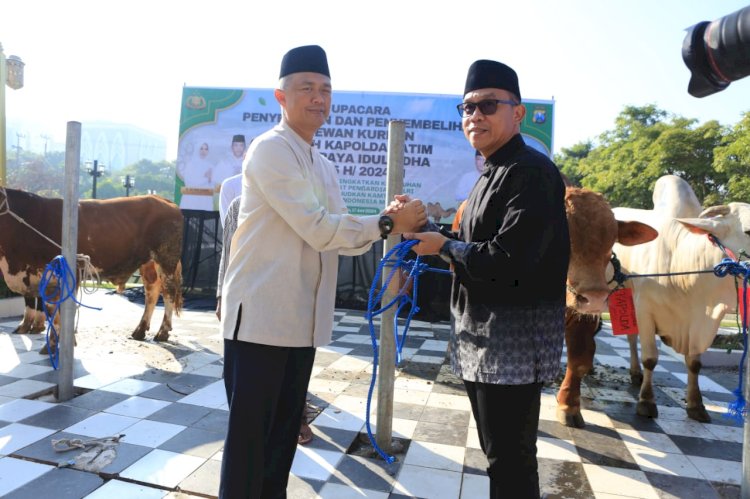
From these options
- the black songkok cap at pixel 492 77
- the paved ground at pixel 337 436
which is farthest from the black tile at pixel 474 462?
the black songkok cap at pixel 492 77

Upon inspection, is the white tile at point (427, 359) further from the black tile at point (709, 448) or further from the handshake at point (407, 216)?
the handshake at point (407, 216)

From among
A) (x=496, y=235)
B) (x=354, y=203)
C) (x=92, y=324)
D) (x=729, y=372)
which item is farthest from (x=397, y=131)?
(x=354, y=203)

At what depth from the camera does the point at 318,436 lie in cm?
311

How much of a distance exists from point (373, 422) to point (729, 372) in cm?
411

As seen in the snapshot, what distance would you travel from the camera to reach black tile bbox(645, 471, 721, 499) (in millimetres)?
2543

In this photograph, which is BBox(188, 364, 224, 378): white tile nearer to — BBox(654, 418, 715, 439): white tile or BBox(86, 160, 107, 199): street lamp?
BBox(654, 418, 715, 439): white tile

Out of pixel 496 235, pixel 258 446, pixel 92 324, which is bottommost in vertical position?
pixel 92 324

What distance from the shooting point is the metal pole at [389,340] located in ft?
9.59

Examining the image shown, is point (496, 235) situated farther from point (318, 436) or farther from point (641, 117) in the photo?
point (641, 117)

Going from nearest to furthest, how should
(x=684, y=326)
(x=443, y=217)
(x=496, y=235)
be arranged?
(x=496, y=235) → (x=684, y=326) → (x=443, y=217)

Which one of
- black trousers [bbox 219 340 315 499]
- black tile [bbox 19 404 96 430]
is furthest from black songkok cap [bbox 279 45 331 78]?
black tile [bbox 19 404 96 430]

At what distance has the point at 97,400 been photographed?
3.54 meters

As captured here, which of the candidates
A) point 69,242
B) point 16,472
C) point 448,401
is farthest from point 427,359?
point 16,472

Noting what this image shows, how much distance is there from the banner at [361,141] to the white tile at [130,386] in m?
5.15
